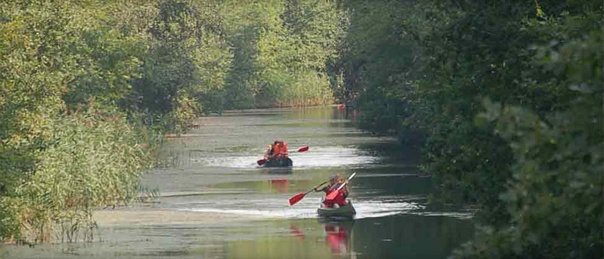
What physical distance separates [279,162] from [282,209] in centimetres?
1269

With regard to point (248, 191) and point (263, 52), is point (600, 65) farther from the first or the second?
point (263, 52)

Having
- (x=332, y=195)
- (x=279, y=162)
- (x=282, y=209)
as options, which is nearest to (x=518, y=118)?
(x=332, y=195)

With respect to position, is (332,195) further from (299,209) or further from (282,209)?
(282,209)

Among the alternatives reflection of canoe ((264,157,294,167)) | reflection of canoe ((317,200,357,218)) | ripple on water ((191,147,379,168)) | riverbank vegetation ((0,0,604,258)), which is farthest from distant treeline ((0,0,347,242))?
reflection of canoe ((317,200,357,218))

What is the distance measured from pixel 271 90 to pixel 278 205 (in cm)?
6516

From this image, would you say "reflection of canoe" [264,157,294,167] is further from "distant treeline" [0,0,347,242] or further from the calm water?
"distant treeline" [0,0,347,242]

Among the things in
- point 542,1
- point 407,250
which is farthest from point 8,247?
point 542,1

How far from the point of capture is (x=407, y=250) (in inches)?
1087

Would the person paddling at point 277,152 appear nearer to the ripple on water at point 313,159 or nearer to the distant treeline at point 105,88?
the ripple on water at point 313,159

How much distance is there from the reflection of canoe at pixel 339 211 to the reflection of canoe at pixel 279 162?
14403mm

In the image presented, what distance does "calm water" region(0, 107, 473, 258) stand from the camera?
27844mm

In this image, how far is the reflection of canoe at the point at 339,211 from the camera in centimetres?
3300

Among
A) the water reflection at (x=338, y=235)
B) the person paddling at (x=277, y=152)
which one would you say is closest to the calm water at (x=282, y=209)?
the water reflection at (x=338, y=235)

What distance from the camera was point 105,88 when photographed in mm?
48562
